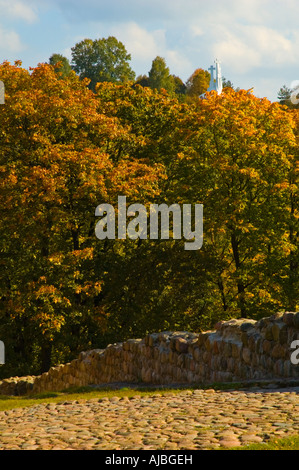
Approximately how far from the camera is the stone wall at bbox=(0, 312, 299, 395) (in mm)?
13195

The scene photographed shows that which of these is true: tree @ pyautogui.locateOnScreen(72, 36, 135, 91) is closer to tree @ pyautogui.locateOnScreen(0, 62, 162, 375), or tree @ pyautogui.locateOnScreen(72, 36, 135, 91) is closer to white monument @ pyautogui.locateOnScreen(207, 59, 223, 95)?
white monument @ pyautogui.locateOnScreen(207, 59, 223, 95)

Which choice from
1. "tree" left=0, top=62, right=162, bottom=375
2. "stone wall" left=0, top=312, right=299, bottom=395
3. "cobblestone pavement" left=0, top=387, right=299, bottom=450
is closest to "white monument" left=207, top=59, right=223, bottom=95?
"tree" left=0, top=62, right=162, bottom=375

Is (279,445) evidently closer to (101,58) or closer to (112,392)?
(112,392)

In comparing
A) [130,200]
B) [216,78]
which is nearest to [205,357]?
[130,200]

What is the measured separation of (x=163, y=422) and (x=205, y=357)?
19.6ft

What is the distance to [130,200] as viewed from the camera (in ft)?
86.5

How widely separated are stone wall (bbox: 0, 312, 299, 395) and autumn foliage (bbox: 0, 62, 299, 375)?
420 centimetres

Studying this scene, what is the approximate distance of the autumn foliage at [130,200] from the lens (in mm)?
25109

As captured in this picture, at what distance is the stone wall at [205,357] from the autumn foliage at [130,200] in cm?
420

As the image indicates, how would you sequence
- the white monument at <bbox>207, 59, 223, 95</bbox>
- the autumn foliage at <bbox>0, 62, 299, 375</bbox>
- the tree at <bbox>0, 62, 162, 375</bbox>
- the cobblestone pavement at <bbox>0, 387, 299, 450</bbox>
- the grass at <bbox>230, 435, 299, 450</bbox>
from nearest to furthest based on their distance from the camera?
the grass at <bbox>230, 435, 299, 450</bbox>, the cobblestone pavement at <bbox>0, 387, 299, 450</bbox>, the tree at <bbox>0, 62, 162, 375</bbox>, the autumn foliage at <bbox>0, 62, 299, 375</bbox>, the white monument at <bbox>207, 59, 223, 95</bbox>

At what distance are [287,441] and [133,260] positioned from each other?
20.8 meters

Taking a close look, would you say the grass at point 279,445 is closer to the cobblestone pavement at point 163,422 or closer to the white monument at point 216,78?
the cobblestone pavement at point 163,422

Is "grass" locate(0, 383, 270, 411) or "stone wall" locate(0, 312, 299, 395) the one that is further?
"grass" locate(0, 383, 270, 411)
